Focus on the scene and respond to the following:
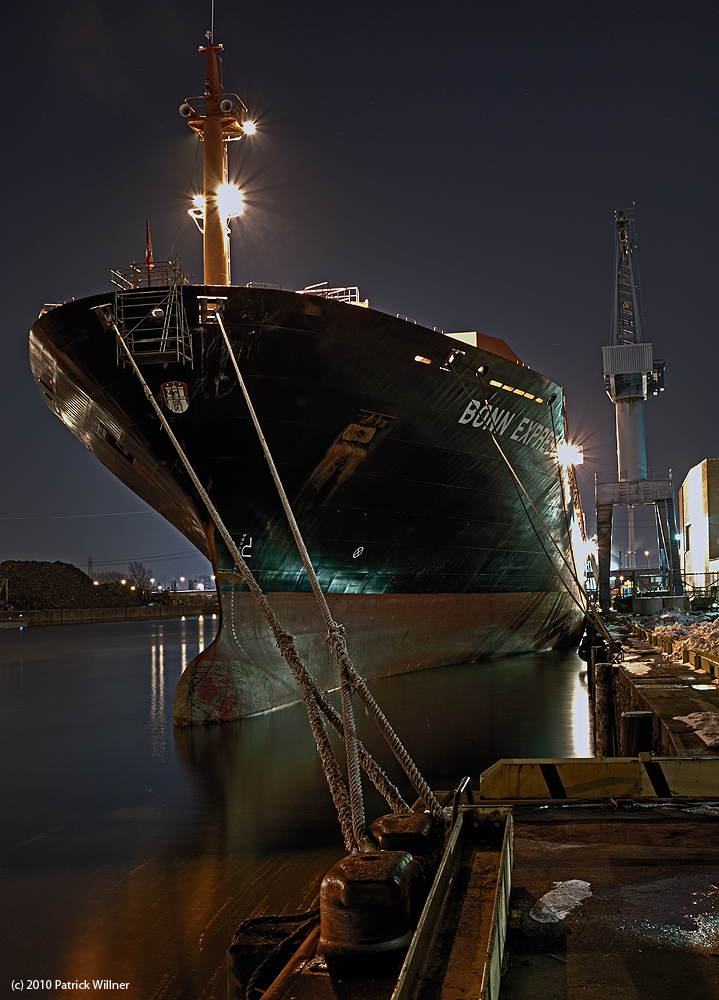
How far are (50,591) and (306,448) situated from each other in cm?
10477

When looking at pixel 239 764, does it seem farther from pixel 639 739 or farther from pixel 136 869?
pixel 639 739

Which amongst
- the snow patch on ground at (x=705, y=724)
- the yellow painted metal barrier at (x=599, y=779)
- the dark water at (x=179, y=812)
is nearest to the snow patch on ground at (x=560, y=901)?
the yellow painted metal barrier at (x=599, y=779)

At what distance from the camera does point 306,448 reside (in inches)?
455

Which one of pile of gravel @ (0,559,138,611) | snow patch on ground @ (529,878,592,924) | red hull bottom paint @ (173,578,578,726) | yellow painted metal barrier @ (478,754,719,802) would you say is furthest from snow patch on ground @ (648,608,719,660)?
pile of gravel @ (0,559,138,611)

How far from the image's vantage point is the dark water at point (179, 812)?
4.73m

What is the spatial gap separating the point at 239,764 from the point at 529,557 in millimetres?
10327

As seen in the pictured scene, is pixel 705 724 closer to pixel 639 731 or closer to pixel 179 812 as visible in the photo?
pixel 639 731

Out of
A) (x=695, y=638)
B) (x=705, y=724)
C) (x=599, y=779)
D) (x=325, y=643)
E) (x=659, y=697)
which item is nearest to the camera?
(x=599, y=779)

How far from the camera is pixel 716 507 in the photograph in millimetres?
36438

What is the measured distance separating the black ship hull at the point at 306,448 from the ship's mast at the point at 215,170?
3171 mm

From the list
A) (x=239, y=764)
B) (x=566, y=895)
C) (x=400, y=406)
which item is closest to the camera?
(x=566, y=895)

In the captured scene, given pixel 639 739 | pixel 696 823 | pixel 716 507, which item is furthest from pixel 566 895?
pixel 716 507

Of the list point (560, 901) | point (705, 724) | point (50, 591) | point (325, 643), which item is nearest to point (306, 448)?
point (325, 643)

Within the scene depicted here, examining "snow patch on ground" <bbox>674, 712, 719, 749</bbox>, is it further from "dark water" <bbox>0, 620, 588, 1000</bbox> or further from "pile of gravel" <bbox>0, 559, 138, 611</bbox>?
"pile of gravel" <bbox>0, 559, 138, 611</bbox>
